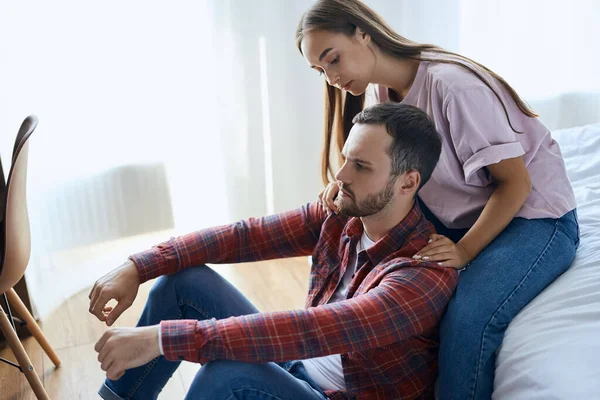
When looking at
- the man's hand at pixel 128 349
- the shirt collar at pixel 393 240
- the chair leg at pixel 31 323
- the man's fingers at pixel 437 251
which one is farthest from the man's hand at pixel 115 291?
the chair leg at pixel 31 323

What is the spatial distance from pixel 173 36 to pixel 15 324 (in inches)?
48.0

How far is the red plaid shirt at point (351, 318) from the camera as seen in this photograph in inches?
41.8

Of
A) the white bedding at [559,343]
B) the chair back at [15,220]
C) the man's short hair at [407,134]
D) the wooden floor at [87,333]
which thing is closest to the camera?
the white bedding at [559,343]

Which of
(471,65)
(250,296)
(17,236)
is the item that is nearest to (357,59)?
(471,65)

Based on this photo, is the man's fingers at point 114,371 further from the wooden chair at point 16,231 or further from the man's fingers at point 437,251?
the wooden chair at point 16,231

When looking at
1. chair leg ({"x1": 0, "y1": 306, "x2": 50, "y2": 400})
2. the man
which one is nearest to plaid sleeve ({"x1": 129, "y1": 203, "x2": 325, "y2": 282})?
the man

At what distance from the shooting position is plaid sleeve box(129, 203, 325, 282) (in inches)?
56.3

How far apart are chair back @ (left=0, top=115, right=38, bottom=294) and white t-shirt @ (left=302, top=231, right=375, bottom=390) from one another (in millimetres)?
815

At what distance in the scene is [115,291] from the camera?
4.37 feet

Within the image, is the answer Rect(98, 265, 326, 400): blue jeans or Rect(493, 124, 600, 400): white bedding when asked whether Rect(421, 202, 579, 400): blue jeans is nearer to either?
Rect(493, 124, 600, 400): white bedding

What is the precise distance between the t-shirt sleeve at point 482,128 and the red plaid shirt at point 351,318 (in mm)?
174

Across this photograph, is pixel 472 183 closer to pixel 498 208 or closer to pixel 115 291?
pixel 498 208

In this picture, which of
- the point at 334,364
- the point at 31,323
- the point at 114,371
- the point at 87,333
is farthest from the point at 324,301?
the point at 87,333

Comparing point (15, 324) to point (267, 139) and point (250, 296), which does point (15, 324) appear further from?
point (267, 139)
